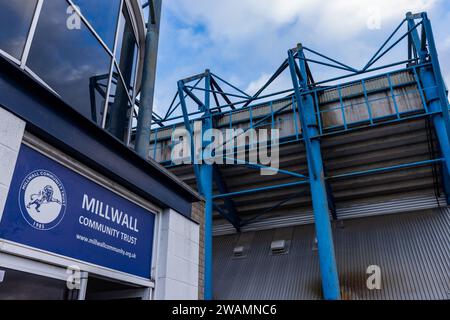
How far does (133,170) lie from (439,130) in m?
12.8

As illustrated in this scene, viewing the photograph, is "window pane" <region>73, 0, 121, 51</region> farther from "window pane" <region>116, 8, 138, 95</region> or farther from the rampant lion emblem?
the rampant lion emblem

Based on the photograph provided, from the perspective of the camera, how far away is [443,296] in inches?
471

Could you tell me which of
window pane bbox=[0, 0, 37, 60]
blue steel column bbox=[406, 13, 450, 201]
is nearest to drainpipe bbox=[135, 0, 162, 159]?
window pane bbox=[0, 0, 37, 60]

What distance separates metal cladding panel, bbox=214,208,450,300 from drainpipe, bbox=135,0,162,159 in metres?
9.78

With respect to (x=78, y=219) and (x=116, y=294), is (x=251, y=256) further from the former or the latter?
(x=78, y=219)

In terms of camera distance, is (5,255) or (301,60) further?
(301,60)

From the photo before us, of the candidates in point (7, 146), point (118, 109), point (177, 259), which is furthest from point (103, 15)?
point (177, 259)

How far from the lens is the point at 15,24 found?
14.4 ft

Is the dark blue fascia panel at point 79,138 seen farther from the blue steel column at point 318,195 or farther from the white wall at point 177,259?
the blue steel column at point 318,195

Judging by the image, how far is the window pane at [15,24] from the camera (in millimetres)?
4254

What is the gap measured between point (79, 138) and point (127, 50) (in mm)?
3370

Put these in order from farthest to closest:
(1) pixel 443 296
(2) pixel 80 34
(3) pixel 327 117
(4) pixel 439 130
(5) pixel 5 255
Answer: (3) pixel 327 117 < (4) pixel 439 130 < (1) pixel 443 296 < (2) pixel 80 34 < (5) pixel 5 255

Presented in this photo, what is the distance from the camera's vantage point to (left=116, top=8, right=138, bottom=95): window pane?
7.02 metres

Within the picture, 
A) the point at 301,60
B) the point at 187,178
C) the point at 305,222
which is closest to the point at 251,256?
the point at 305,222
